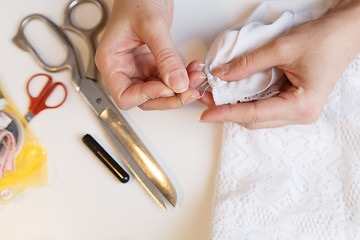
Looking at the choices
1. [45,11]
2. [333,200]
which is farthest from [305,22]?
[45,11]

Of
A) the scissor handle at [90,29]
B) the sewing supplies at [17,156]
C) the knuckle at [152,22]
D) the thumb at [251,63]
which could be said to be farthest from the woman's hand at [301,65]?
the sewing supplies at [17,156]

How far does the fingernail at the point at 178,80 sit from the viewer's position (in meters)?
0.51

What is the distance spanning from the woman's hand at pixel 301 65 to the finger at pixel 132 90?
10cm

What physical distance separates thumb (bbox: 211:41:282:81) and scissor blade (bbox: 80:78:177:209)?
0.76 ft

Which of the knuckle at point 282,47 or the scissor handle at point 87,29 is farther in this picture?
the scissor handle at point 87,29

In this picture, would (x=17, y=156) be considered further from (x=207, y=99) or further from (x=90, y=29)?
(x=207, y=99)

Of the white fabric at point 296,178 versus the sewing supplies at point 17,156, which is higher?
the sewing supplies at point 17,156

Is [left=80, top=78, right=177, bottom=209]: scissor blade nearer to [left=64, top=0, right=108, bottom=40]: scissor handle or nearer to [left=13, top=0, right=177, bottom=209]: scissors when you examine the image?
[left=13, top=0, right=177, bottom=209]: scissors

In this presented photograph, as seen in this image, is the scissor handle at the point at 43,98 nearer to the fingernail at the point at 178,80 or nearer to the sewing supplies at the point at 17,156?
the sewing supplies at the point at 17,156

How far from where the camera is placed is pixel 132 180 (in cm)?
69

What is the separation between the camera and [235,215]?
2.06 feet

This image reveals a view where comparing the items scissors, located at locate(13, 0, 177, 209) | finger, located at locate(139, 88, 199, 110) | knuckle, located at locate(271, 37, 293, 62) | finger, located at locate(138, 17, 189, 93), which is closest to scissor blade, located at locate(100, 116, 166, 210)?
scissors, located at locate(13, 0, 177, 209)

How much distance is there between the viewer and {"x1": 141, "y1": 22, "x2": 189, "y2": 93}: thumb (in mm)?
509

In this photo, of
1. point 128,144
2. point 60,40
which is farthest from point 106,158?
point 60,40
